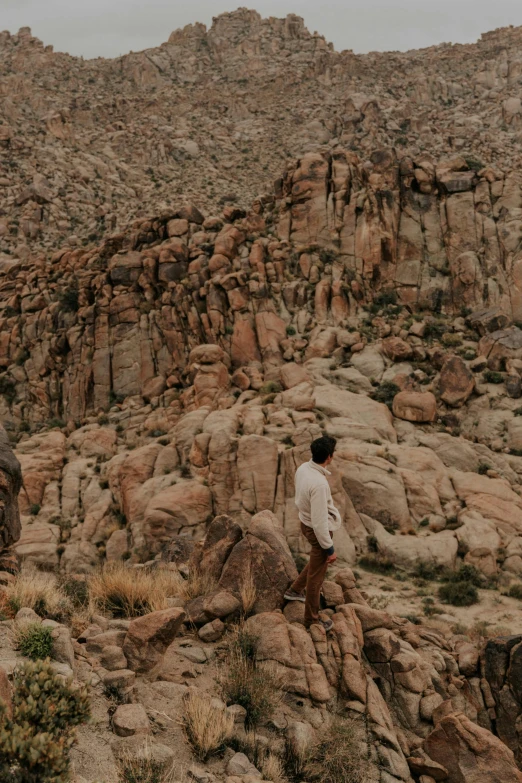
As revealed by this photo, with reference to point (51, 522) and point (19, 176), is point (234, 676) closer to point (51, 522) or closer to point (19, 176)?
point (51, 522)

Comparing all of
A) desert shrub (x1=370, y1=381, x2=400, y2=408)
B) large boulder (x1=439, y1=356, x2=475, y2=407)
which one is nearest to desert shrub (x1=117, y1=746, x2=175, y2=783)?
desert shrub (x1=370, y1=381, x2=400, y2=408)

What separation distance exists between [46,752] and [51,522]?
76.1ft

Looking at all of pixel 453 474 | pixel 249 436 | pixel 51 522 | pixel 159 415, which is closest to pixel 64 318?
pixel 159 415

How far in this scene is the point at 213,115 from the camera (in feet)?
257

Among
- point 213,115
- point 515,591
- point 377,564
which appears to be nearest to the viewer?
point 515,591

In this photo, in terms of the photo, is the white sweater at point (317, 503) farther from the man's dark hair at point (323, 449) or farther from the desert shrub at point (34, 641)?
the desert shrub at point (34, 641)

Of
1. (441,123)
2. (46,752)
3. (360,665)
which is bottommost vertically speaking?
(360,665)

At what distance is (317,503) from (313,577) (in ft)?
3.81

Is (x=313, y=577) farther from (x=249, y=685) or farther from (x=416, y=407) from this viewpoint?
(x=416, y=407)

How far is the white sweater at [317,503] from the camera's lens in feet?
25.5

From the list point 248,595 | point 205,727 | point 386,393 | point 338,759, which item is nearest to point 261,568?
point 248,595

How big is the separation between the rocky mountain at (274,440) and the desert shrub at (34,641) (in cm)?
9

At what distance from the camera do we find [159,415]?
3067cm

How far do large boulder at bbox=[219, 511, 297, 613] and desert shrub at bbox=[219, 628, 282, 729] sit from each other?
1.15 m
